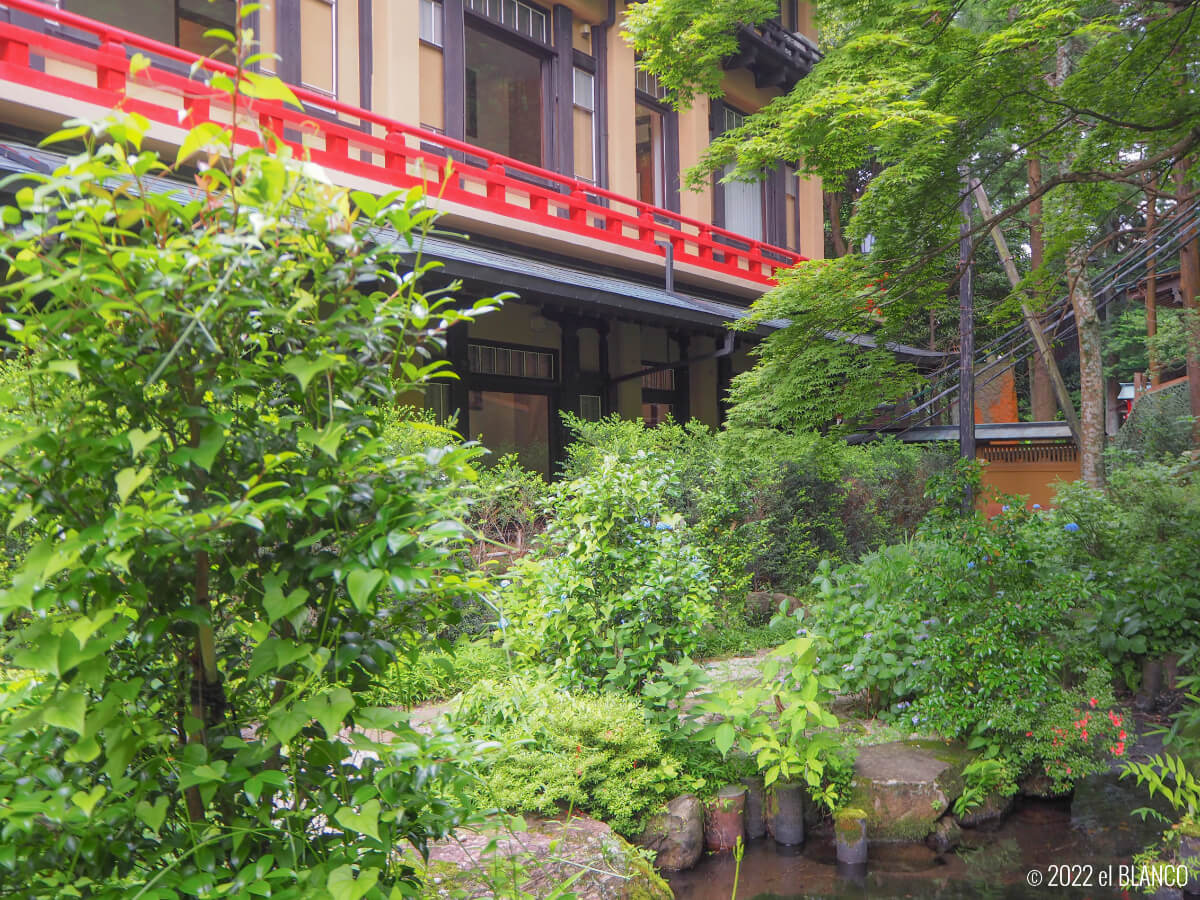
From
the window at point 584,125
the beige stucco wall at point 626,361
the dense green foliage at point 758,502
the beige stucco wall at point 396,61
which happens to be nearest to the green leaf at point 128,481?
the dense green foliage at point 758,502

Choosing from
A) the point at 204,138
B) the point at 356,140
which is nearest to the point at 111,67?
the point at 356,140

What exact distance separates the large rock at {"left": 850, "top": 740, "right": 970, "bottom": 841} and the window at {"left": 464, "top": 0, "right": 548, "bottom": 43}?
1101cm

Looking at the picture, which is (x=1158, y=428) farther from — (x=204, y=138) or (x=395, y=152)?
(x=204, y=138)

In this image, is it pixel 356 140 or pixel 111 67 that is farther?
pixel 356 140

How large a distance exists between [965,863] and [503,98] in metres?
11.8

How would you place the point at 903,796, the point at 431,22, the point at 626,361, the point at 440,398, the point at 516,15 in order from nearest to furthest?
the point at 903,796 → the point at 440,398 → the point at 431,22 → the point at 516,15 → the point at 626,361

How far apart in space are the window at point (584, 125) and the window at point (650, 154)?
60.4 inches

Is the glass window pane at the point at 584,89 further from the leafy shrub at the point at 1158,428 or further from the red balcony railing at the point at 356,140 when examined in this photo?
the leafy shrub at the point at 1158,428

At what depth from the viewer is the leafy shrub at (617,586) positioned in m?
4.61

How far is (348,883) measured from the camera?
58.8 inches

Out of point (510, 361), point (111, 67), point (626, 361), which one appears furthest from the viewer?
A: point (626, 361)

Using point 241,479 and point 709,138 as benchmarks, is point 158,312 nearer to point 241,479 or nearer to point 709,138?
point 241,479

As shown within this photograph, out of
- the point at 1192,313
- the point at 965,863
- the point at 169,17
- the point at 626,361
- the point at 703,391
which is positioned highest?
the point at 169,17

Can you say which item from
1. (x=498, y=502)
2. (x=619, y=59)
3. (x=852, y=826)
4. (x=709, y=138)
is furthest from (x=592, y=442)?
(x=709, y=138)
